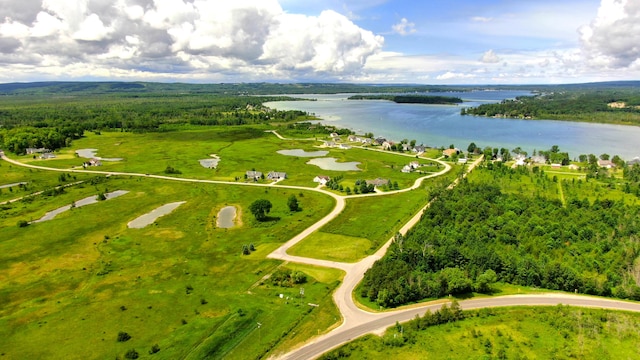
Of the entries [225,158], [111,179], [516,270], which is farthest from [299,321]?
[225,158]

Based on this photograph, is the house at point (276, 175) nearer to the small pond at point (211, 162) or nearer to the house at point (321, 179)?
the house at point (321, 179)

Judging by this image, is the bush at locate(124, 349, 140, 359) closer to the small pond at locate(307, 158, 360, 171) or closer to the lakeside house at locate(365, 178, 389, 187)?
the lakeside house at locate(365, 178, 389, 187)

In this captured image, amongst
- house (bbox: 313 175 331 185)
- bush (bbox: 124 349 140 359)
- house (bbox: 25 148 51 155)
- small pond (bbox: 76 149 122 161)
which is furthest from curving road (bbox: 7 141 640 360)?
house (bbox: 25 148 51 155)

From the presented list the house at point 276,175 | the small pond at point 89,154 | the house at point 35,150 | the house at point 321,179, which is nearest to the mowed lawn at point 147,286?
the house at point 321,179

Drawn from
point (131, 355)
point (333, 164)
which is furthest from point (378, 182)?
point (131, 355)

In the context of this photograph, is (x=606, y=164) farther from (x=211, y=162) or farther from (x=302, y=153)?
(x=211, y=162)

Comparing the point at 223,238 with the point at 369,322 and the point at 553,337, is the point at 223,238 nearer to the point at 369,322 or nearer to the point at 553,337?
the point at 369,322
